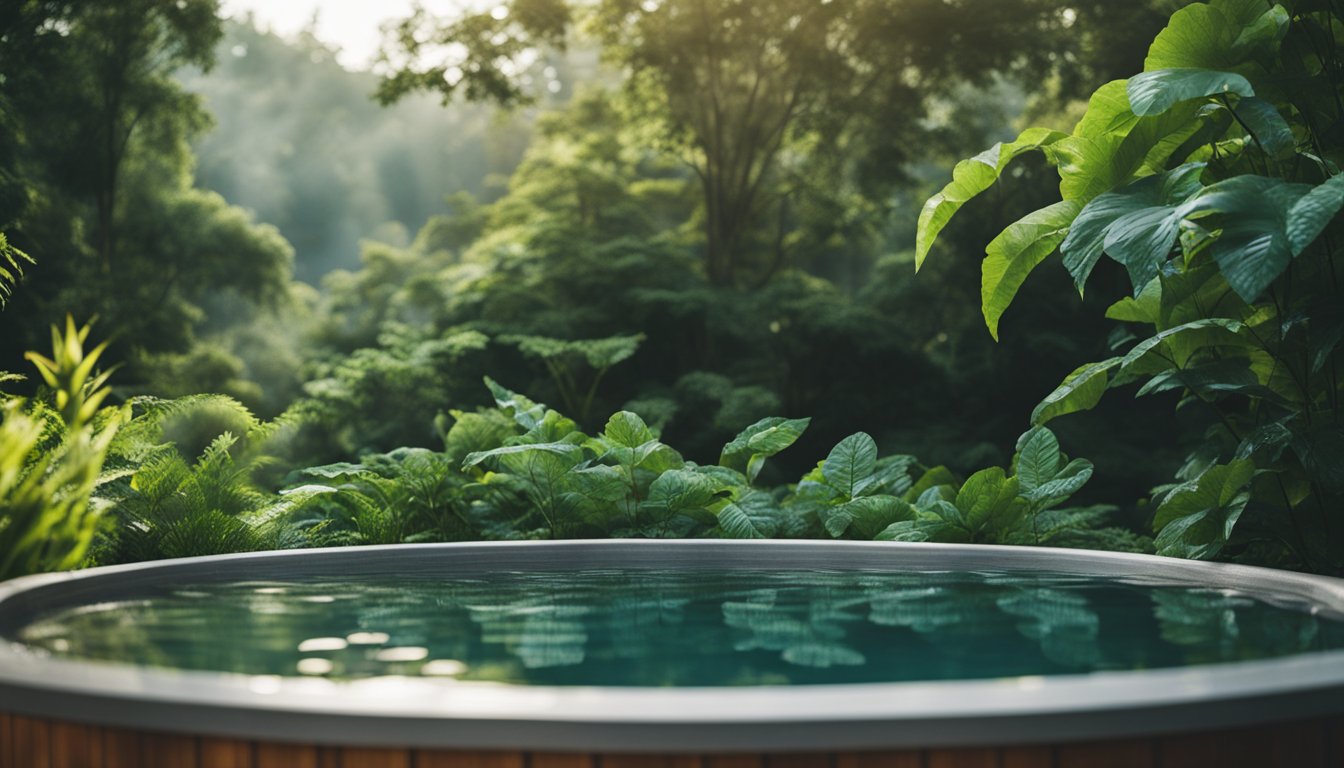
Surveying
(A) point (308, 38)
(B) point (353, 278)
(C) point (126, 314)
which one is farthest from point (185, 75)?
(C) point (126, 314)

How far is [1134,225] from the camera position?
3.39m

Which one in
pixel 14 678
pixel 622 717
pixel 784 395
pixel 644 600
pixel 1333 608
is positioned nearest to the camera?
pixel 622 717

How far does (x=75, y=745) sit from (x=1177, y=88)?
3461 mm

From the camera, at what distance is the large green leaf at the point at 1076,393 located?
13.3 ft

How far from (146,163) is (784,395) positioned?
447 inches

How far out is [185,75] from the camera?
35.6 meters

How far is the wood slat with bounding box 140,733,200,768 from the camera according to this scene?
1.85 m

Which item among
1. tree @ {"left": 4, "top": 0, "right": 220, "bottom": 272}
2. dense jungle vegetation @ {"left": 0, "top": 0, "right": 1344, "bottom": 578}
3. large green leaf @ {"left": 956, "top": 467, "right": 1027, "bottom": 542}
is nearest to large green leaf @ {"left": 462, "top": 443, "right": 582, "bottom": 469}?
dense jungle vegetation @ {"left": 0, "top": 0, "right": 1344, "bottom": 578}

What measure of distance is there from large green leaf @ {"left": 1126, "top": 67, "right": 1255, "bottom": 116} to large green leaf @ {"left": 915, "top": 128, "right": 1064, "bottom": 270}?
21.2 inches

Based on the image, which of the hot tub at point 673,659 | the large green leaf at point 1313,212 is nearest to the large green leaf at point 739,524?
the hot tub at point 673,659

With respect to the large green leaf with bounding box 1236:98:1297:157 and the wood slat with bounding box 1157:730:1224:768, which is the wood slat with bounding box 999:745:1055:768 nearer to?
the wood slat with bounding box 1157:730:1224:768

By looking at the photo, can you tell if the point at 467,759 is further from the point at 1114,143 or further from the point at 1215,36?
the point at 1215,36

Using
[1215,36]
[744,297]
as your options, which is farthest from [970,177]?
[744,297]

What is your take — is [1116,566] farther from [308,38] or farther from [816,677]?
[308,38]
